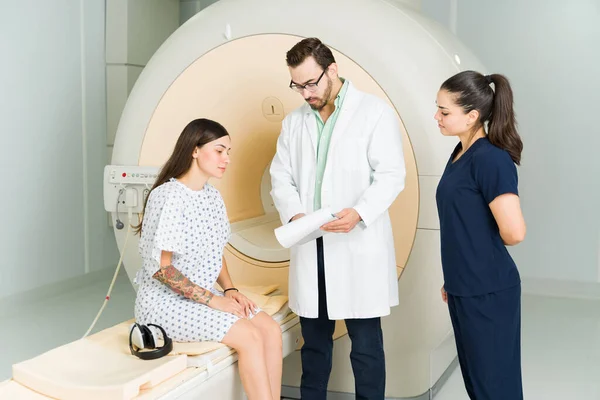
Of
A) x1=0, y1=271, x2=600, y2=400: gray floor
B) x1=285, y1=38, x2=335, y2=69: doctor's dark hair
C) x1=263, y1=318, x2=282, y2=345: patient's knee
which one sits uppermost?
x1=285, y1=38, x2=335, y2=69: doctor's dark hair

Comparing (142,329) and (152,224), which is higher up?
(152,224)

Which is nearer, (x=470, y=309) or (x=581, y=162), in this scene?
(x=470, y=309)

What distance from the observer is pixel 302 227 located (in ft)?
6.25

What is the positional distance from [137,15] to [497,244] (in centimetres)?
323

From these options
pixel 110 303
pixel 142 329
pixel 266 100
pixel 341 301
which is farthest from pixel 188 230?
pixel 110 303

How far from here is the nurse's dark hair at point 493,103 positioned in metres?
1.65

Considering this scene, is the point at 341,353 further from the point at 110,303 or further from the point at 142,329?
the point at 110,303

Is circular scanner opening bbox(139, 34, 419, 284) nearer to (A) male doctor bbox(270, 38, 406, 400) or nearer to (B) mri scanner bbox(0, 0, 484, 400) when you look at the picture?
(B) mri scanner bbox(0, 0, 484, 400)

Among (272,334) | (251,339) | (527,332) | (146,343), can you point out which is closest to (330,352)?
(272,334)

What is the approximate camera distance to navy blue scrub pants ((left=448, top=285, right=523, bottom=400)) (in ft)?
5.39

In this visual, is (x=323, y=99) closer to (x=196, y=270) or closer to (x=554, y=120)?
(x=196, y=270)

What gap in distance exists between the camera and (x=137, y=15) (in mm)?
4250

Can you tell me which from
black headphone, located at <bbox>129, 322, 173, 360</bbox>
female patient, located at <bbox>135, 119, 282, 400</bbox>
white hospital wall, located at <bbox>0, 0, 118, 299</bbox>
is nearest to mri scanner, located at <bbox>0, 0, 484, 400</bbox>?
female patient, located at <bbox>135, 119, 282, 400</bbox>

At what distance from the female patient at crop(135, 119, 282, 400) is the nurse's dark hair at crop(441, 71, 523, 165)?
0.67 metres
